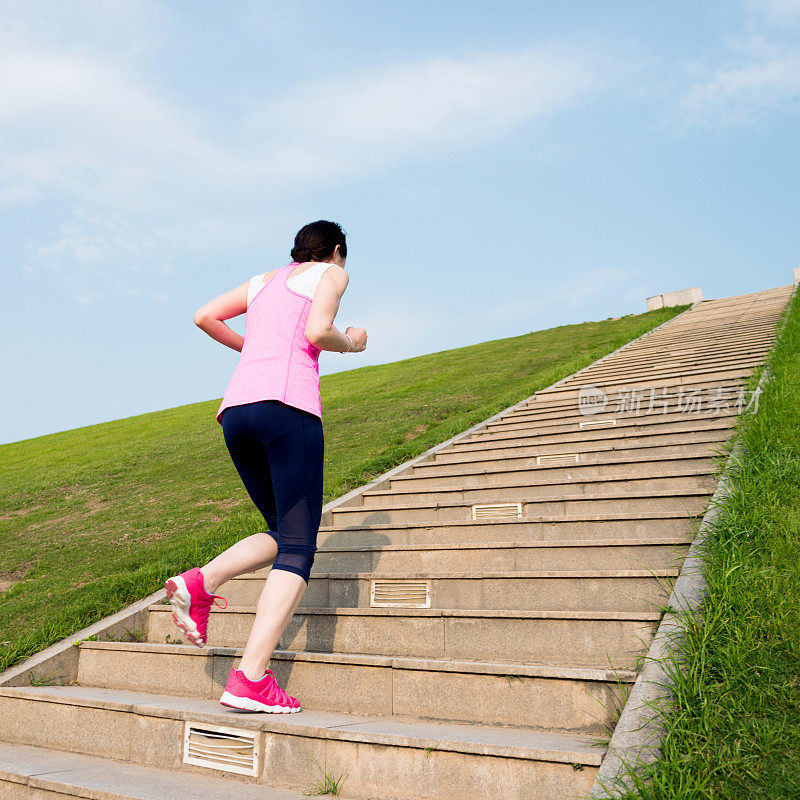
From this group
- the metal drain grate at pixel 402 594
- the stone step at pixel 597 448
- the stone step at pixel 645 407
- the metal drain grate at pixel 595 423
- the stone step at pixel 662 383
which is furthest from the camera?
the stone step at pixel 662 383

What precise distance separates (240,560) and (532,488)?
2928mm

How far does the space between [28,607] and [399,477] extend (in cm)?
334

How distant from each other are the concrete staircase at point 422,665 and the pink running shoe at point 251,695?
0.20 feet

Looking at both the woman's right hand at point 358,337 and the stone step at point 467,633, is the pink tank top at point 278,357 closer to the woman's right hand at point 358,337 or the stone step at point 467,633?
the woman's right hand at point 358,337

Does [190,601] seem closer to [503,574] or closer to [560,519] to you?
[503,574]

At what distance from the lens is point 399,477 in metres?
6.76

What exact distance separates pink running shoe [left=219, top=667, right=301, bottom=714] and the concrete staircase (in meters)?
0.06

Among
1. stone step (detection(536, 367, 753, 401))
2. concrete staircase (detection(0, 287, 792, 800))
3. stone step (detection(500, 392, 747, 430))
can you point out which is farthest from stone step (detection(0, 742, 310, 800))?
stone step (detection(536, 367, 753, 401))

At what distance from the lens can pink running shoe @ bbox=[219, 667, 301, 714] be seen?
9.14ft

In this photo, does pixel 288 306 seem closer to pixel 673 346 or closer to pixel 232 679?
pixel 232 679

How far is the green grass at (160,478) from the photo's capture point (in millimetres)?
4723

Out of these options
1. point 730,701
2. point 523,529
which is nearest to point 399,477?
point 523,529

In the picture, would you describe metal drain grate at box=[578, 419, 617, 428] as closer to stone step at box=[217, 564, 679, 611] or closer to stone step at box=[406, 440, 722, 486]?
stone step at box=[406, 440, 722, 486]

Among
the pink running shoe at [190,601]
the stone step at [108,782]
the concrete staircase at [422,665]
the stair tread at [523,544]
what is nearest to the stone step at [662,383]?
the concrete staircase at [422,665]
